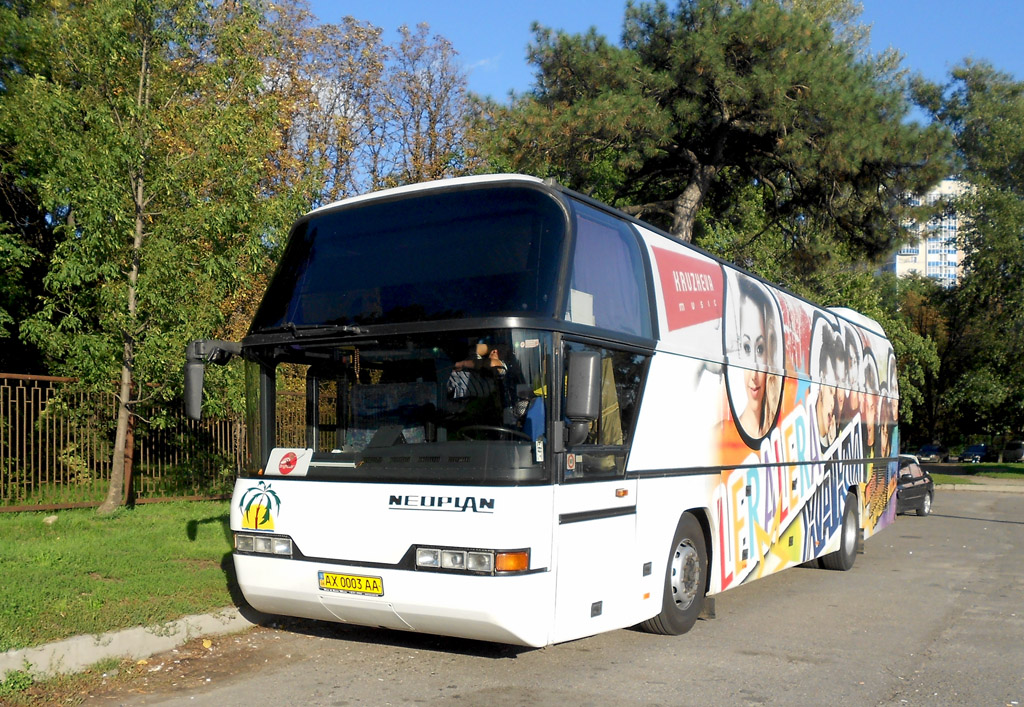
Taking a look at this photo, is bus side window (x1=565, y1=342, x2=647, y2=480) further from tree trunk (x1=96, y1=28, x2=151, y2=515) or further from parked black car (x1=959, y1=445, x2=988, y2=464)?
parked black car (x1=959, y1=445, x2=988, y2=464)

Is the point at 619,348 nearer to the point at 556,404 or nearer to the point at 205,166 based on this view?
the point at 556,404

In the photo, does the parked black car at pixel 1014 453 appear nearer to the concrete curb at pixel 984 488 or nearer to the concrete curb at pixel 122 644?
the concrete curb at pixel 984 488

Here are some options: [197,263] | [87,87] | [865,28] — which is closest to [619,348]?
[197,263]

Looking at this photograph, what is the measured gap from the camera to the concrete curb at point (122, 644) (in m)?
6.17

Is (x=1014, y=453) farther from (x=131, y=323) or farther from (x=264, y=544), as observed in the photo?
(x=264, y=544)

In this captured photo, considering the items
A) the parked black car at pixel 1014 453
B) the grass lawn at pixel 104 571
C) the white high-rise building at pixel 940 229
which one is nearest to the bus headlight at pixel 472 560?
the grass lawn at pixel 104 571

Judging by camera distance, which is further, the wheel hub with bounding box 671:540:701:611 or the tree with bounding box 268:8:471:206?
the tree with bounding box 268:8:471:206

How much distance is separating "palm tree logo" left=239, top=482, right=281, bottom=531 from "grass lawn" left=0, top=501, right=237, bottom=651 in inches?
43.8

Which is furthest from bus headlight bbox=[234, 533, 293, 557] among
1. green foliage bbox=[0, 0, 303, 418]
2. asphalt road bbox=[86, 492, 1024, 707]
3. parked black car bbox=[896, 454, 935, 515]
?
parked black car bbox=[896, 454, 935, 515]

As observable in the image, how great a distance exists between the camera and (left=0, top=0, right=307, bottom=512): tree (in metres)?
12.4

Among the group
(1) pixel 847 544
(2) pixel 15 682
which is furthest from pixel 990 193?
(2) pixel 15 682

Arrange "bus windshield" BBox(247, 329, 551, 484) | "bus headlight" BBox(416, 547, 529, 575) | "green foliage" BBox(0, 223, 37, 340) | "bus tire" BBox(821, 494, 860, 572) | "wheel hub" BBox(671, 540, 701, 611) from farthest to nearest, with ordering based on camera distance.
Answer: "green foliage" BBox(0, 223, 37, 340) < "bus tire" BBox(821, 494, 860, 572) < "wheel hub" BBox(671, 540, 701, 611) < "bus windshield" BBox(247, 329, 551, 484) < "bus headlight" BBox(416, 547, 529, 575)

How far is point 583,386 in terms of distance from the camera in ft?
20.2

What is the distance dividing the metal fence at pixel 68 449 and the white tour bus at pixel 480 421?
6862mm
